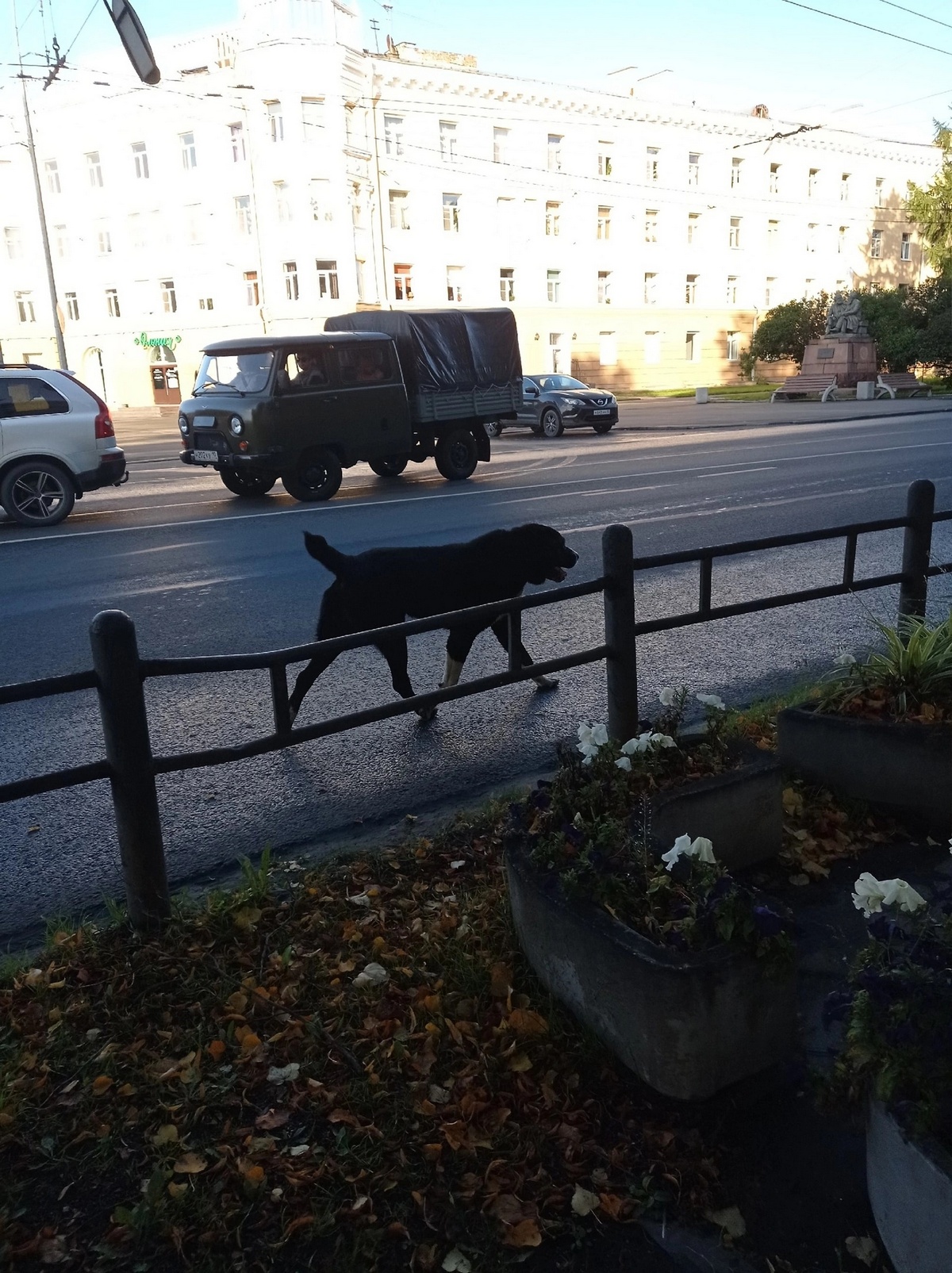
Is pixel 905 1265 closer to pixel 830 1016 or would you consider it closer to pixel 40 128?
pixel 830 1016

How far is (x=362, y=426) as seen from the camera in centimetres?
1620

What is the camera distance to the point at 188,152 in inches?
1816

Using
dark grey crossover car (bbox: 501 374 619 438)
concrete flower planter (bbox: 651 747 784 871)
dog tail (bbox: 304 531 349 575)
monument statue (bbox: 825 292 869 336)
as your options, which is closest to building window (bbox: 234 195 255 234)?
dark grey crossover car (bbox: 501 374 619 438)

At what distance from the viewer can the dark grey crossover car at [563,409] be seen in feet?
88.6

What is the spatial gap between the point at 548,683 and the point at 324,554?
1805 mm

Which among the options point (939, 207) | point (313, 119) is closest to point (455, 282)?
point (313, 119)

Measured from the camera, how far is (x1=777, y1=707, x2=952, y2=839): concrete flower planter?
12.5 ft

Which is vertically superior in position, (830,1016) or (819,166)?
(819,166)

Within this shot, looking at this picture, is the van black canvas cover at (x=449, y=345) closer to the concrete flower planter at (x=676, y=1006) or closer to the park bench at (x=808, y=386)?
the concrete flower planter at (x=676, y=1006)

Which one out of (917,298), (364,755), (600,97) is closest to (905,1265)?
(364,755)

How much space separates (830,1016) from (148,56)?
1445cm

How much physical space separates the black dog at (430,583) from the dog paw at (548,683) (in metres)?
0.76

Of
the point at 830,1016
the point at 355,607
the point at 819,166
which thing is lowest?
the point at 830,1016

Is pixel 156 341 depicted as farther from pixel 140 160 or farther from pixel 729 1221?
pixel 729 1221
